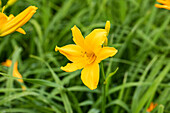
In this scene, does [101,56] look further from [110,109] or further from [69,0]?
[69,0]

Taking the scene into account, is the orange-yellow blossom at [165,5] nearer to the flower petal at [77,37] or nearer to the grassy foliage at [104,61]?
the flower petal at [77,37]

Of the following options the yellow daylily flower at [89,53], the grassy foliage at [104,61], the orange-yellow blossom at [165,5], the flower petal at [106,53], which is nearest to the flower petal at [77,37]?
the yellow daylily flower at [89,53]

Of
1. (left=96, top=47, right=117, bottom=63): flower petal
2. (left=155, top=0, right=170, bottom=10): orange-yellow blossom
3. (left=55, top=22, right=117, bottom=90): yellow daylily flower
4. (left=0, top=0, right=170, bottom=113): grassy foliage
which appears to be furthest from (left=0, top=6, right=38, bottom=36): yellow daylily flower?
(left=0, top=0, right=170, bottom=113): grassy foliage

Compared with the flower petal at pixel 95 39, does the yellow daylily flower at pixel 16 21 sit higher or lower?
higher

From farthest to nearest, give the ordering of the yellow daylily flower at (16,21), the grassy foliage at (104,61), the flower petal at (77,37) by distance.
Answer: the grassy foliage at (104,61) → the flower petal at (77,37) → the yellow daylily flower at (16,21)

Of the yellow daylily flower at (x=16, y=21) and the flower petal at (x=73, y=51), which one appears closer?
the yellow daylily flower at (x=16, y=21)

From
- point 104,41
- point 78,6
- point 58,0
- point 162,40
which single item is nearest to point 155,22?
point 162,40

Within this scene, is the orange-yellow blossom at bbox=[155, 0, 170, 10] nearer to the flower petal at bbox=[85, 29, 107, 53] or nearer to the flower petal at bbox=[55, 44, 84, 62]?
the flower petal at bbox=[85, 29, 107, 53]

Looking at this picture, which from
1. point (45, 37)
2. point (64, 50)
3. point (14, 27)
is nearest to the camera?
point (14, 27)
